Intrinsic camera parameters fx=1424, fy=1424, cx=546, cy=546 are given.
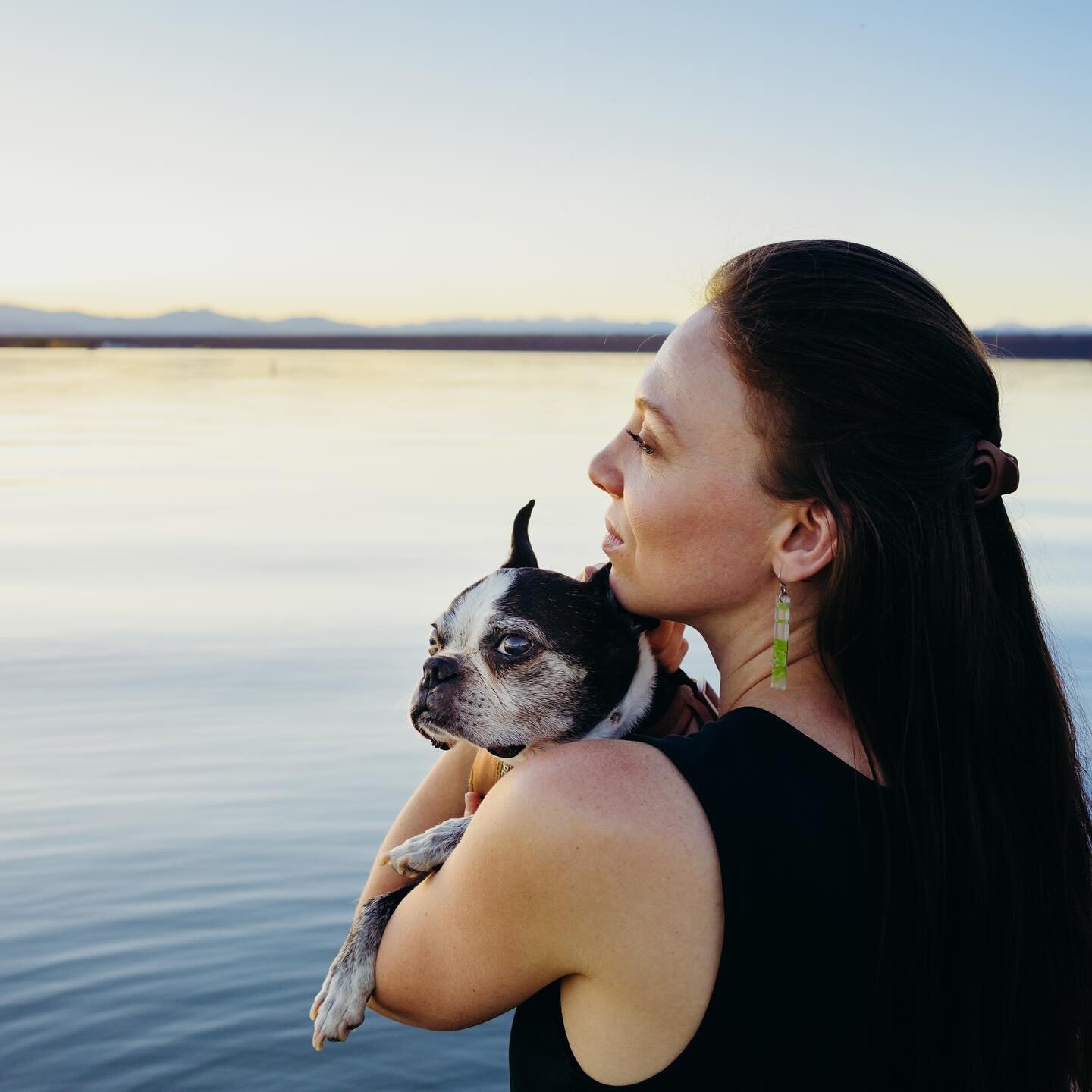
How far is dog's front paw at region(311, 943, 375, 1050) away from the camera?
3.05 m

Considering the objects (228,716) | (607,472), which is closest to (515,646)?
(607,472)

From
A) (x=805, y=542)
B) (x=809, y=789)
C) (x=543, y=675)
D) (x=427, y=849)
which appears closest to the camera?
(x=809, y=789)

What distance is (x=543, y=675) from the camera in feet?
12.3

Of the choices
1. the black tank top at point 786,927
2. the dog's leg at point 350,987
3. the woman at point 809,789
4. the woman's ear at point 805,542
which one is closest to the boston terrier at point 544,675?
the dog's leg at point 350,987

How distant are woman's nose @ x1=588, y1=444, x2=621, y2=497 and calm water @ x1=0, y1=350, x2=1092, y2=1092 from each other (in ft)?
3.39

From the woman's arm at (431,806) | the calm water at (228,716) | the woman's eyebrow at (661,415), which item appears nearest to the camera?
the woman's eyebrow at (661,415)

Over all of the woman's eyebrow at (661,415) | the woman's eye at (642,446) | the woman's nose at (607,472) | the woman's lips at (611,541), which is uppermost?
the woman's eyebrow at (661,415)

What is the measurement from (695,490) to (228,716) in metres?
6.83

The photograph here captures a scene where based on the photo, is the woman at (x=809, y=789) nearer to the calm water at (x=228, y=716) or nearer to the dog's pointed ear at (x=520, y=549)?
the calm water at (x=228, y=716)

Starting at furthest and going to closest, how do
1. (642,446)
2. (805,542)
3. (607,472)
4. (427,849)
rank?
(427,849) → (607,472) → (642,446) → (805,542)

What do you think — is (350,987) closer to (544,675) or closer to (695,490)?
(544,675)

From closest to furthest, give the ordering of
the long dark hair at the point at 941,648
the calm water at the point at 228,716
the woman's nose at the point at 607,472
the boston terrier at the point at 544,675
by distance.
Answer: the long dark hair at the point at 941,648 < the woman's nose at the point at 607,472 < the boston terrier at the point at 544,675 < the calm water at the point at 228,716

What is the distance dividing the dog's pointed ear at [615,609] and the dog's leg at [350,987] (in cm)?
106

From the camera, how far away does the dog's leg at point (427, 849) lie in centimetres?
323
